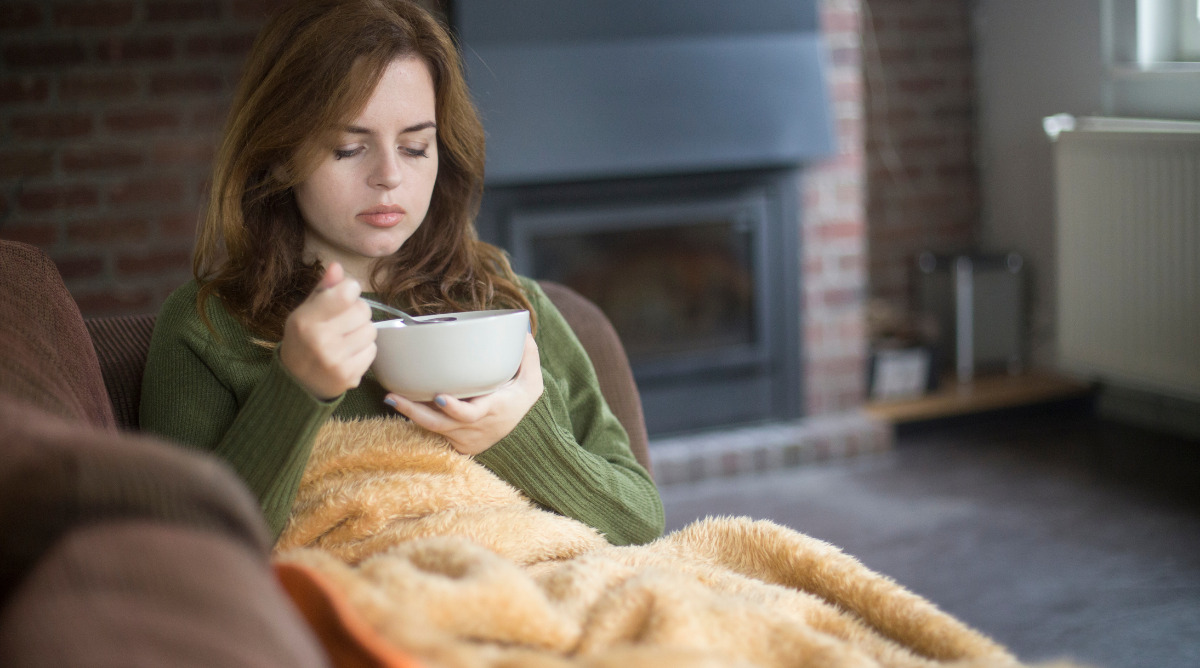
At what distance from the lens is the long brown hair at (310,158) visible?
42.2 inches

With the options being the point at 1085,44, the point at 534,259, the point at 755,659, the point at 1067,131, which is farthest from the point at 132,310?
the point at 1085,44

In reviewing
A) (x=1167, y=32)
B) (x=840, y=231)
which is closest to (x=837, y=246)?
(x=840, y=231)

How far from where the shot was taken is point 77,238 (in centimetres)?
264

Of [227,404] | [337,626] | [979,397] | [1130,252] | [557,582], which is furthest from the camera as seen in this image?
[979,397]

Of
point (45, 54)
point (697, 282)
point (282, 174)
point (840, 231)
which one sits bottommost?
point (697, 282)

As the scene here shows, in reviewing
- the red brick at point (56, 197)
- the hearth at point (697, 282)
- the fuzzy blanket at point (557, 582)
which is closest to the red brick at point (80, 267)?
the red brick at point (56, 197)

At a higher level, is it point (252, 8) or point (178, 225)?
point (252, 8)

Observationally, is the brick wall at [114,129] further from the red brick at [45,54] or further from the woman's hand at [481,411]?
the woman's hand at [481,411]

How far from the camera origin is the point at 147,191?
2.67m

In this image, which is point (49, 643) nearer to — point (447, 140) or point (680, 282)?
point (447, 140)

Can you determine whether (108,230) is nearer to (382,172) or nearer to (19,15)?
(19,15)

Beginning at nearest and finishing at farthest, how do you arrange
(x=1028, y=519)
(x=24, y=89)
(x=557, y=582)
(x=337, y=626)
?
(x=337, y=626), (x=557, y=582), (x=1028, y=519), (x=24, y=89)

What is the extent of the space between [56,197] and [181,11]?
57 cm

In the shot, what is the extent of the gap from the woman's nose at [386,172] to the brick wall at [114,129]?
1797 millimetres
